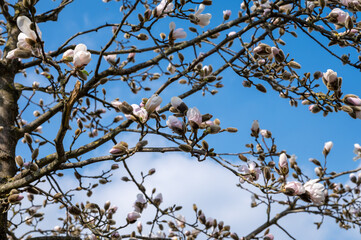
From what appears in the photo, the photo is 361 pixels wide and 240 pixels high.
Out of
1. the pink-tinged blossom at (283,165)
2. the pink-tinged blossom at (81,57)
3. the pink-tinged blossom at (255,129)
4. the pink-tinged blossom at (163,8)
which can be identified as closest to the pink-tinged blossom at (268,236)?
the pink-tinged blossom at (255,129)

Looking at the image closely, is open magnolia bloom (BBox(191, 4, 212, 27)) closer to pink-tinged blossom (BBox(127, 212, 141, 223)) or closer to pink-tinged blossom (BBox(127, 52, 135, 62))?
pink-tinged blossom (BBox(127, 52, 135, 62))

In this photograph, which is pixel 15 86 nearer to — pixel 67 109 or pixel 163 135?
pixel 67 109

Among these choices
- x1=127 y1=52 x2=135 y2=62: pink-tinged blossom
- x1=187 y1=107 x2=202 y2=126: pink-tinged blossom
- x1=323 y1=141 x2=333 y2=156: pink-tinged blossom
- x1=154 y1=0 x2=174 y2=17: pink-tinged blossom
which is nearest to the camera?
x1=187 y1=107 x2=202 y2=126: pink-tinged blossom

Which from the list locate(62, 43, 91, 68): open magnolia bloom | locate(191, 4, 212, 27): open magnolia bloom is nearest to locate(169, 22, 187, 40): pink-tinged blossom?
locate(191, 4, 212, 27): open magnolia bloom

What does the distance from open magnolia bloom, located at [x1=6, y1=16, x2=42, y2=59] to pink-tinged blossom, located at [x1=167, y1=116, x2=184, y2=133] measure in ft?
3.24

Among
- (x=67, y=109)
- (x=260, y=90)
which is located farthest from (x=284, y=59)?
(x=67, y=109)

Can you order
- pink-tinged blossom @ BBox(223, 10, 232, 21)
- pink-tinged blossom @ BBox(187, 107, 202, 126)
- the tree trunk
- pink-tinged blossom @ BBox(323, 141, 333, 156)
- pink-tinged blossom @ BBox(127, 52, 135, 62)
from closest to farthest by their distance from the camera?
pink-tinged blossom @ BBox(187, 107, 202, 126), the tree trunk, pink-tinged blossom @ BBox(323, 141, 333, 156), pink-tinged blossom @ BBox(223, 10, 232, 21), pink-tinged blossom @ BBox(127, 52, 135, 62)

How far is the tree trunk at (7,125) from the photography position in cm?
293

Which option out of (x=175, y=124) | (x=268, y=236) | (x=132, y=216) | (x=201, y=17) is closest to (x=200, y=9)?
(x=201, y=17)

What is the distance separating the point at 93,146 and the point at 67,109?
759mm

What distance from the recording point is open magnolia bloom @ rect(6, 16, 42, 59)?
2.10 meters

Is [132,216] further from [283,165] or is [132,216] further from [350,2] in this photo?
[350,2]

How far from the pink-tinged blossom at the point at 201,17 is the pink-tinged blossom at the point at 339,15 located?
3.04 feet

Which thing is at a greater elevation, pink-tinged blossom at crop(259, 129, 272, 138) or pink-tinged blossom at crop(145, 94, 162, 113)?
pink-tinged blossom at crop(259, 129, 272, 138)
